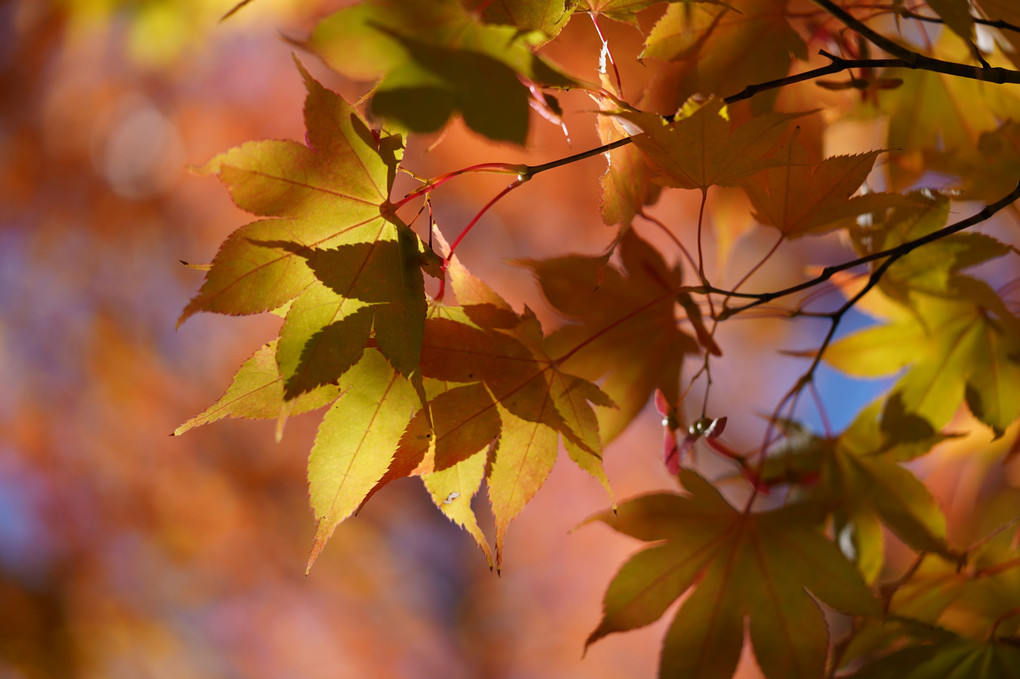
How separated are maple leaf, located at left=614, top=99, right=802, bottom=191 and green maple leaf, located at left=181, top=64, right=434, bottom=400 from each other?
0.45ft

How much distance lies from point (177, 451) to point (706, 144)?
6.25 ft

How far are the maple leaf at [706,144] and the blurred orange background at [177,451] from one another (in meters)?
1.40

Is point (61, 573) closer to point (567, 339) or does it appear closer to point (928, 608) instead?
point (567, 339)

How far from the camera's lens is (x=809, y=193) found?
0.39 m

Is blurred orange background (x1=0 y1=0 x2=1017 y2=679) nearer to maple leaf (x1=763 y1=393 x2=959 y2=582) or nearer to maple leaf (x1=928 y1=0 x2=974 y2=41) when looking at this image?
maple leaf (x1=763 y1=393 x2=959 y2=582)

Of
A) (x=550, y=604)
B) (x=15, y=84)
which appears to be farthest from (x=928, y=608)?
(x=15, y=84)

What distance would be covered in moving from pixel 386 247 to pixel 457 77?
13 centimetres

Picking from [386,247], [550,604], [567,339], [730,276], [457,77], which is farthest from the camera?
[730,276]

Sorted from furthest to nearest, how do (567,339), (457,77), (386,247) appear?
1. (567,339)
2. (386,247)
3. (457,77)

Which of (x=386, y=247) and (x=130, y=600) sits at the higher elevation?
(x=386, y=247)

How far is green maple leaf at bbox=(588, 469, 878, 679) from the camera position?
0.48m

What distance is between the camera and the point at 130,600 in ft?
6.07

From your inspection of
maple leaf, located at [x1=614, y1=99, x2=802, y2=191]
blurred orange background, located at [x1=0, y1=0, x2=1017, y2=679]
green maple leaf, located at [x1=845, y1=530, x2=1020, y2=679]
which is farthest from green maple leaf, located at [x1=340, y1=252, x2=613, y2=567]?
blurred orange background, located at [x1=0, y1=0, x2=1017, y2=679]

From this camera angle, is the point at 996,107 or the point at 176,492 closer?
the point at 996,107
